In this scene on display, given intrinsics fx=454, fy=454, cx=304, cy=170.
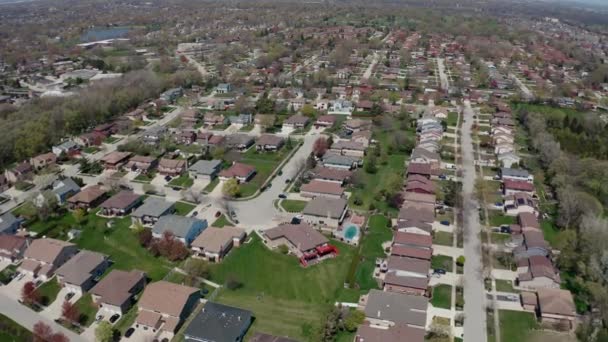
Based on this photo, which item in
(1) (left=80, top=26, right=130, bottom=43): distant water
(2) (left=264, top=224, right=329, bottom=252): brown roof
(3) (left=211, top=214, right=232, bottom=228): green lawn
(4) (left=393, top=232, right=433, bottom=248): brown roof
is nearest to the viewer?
(4) (left=393, top=232, right=433, bottom=248): brown roof

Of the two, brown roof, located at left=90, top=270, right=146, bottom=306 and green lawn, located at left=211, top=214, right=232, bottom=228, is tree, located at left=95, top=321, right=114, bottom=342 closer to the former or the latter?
brown roof, located at left=90, top=270, right=146, bottom=306

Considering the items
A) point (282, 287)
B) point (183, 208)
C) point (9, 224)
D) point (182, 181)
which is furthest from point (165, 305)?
point (182, 181)

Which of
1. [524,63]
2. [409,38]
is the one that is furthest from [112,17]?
[524,63]

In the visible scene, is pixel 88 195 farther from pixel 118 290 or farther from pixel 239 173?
pixel 118 290

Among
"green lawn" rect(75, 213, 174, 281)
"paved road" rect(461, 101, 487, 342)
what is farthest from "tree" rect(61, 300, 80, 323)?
"paved road" rect(461, 101, 487, 342)

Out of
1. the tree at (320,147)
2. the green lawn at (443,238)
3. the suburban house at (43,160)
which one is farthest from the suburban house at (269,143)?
the green lawn at (443,238)

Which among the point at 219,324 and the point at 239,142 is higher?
the point at 219,324

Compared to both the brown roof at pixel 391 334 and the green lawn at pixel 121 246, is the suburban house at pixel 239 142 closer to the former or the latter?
the green lawn at pixel 121 246
